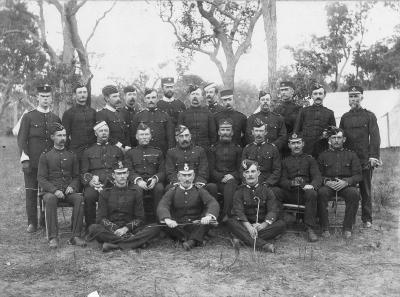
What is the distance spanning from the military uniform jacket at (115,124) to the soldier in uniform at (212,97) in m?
1.38

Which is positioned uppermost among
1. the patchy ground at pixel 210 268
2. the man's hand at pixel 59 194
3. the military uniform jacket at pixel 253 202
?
the man's hand at pixel 59 194

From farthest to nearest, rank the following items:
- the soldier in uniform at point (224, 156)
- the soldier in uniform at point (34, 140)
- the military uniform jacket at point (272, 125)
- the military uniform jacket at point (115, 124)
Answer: the military uniform jacket at point (272, 125) → the military uniform jacket at point (115, 124) → the soldier in uniform at point (224, 156) → the soldier in uniform at point (34, 140)

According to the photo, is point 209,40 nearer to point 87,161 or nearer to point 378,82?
point 378,82

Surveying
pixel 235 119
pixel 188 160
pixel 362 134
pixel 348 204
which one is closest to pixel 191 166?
pixel 188 160

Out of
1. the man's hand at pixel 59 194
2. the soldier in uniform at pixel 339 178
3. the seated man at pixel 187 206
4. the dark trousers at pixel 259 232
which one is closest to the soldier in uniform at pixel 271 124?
the soldier in uniform at pixel 339 178

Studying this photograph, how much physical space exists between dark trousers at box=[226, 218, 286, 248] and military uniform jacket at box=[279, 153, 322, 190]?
2.56ft

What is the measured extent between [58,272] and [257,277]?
2.09 m

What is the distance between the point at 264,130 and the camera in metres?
6.79

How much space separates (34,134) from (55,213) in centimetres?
131

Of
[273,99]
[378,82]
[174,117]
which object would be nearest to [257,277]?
[174,117]

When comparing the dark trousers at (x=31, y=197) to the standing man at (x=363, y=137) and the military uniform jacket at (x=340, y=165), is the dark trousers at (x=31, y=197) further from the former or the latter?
the standing man at (x=363, y=137)

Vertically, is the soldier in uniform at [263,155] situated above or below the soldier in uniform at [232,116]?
below

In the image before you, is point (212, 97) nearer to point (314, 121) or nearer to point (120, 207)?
point (314, 121)

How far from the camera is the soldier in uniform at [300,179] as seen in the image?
21.3 ft
